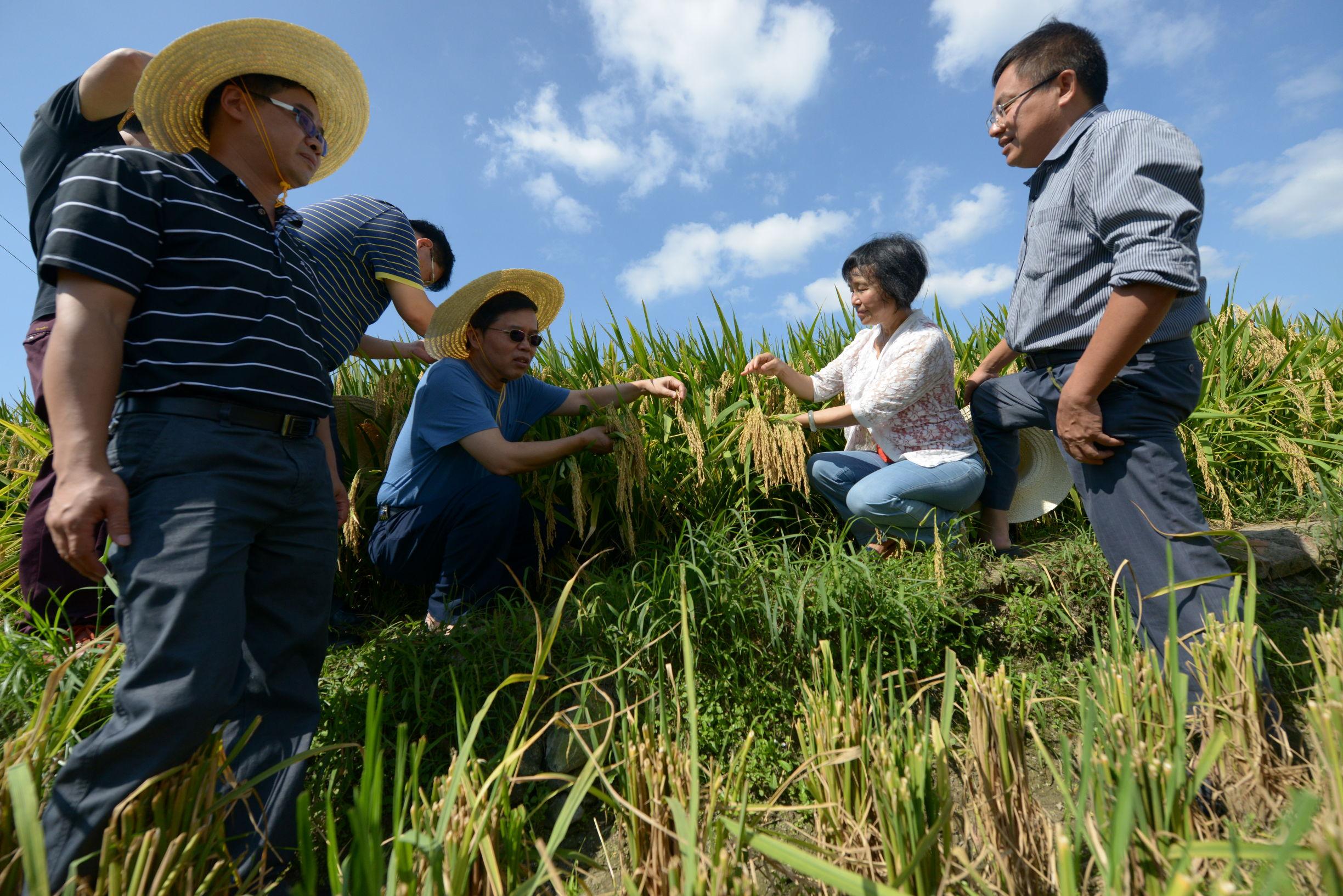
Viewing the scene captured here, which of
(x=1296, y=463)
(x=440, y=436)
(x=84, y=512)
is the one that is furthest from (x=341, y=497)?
(x=1296, y=463)

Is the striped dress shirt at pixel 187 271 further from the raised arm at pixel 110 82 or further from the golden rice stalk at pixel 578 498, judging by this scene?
the golden rice stalk at pixel 578 498

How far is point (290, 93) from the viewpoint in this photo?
1.91 meters

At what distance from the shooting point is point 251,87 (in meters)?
1.91

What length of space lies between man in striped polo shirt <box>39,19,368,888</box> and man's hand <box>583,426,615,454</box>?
3.62 feet

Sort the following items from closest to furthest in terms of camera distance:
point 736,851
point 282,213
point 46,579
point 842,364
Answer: point 736,851
point 282,213
point 46,579
point 842,364

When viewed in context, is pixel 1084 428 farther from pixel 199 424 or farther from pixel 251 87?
pixel 251 87

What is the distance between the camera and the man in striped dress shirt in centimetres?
183

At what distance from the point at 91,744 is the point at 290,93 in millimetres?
1648

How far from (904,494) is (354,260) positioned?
2.43m

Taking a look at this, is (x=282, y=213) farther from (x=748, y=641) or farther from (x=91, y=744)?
(x=748, y=641)

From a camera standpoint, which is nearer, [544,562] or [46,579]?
[46,579]

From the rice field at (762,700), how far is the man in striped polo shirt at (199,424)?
0.42ft

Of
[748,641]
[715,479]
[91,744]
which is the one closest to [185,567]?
[91,744]

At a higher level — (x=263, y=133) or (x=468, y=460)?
(x=263, y=133)
